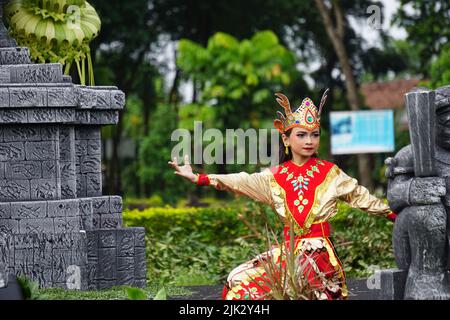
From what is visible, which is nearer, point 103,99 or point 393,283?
point 393,283

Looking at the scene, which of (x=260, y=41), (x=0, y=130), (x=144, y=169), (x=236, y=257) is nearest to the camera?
(x=0, y=130)

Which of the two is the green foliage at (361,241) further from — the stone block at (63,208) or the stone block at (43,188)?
the stone block at (43,188)

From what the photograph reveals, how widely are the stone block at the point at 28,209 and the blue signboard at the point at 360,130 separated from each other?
40.4 feet

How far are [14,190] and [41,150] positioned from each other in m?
0.43

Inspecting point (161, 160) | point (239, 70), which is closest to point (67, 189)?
point (239, 70)

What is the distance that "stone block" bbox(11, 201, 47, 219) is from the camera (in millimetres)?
10211

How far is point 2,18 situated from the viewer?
439 inches

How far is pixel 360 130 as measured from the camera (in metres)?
22.0

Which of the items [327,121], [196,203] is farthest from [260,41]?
[196,203]

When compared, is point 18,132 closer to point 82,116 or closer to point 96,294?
point 82,116

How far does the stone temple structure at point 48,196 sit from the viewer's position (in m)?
10.0

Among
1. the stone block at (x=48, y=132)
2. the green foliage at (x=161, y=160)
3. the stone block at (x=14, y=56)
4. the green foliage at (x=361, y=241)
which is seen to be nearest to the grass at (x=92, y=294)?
Result: the stone block at (x=48, y=132)
